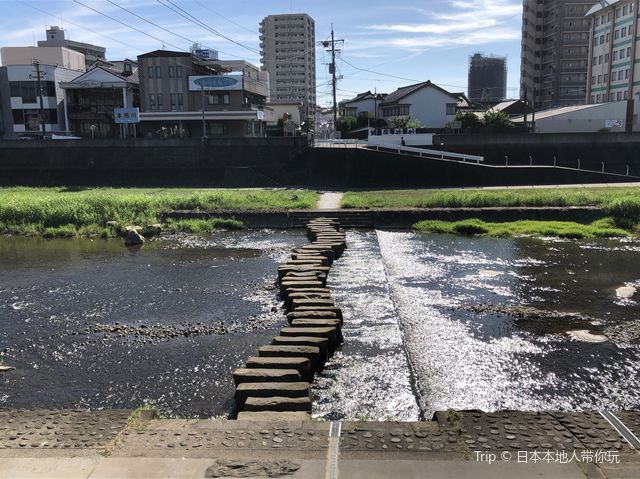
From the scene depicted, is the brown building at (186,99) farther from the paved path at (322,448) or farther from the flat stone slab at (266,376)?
the paved path at (322,448)

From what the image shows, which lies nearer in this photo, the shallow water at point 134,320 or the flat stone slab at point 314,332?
the shallow water at point 134,320

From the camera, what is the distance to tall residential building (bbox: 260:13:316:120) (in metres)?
129

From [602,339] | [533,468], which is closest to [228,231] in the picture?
[602,339]

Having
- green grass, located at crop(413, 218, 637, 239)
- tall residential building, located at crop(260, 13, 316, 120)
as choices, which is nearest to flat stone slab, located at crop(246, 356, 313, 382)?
green grass, located at crop(413, 218, 637, 239)

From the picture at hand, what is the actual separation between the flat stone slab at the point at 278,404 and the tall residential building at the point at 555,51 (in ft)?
261

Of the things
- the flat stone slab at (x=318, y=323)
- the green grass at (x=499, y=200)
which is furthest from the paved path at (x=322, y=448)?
the green grass at (x=499, y=200)

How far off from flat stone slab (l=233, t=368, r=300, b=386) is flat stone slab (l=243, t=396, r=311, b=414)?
0.62 meters

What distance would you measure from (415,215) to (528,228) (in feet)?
15.2

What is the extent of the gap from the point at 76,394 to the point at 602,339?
8.87m

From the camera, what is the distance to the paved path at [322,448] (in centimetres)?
458

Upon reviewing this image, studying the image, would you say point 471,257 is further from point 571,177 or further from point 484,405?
point 571,177

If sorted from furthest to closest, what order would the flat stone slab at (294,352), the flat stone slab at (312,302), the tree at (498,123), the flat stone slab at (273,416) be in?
1. the tree at (498,123)
2. the flat stone slab at (312,302)
3. the flat stone slab at (294,352)
4. the flat stone slab at (273,416)

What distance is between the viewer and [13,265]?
684 inches

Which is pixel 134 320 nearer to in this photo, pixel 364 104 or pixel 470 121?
pixel 470 121
